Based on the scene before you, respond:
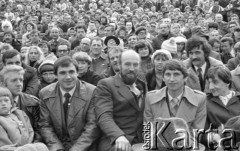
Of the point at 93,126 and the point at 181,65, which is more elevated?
the point at 181,65

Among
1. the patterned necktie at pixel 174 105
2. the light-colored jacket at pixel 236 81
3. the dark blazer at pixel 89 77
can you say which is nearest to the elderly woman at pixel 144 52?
the dark blazer at pixel 89 77

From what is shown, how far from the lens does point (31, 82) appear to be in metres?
5.36

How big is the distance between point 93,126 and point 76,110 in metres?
0.25

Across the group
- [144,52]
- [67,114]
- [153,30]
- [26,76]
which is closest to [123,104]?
[67,114]

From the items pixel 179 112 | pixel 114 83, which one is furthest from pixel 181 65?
pixel 114 83

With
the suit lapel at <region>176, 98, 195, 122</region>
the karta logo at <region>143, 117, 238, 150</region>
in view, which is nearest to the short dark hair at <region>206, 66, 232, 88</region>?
the suit lapel at <region>176, 98, 195, 122</region>

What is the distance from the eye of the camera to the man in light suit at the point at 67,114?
160 inches

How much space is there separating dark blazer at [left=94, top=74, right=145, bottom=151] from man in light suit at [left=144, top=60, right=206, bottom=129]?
0.60ft

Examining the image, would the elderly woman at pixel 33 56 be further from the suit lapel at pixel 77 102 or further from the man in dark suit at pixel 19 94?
the suit lapel at pixel 77 102

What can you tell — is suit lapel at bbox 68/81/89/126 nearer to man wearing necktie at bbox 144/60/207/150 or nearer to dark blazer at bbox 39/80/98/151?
dark blazer at bbox 39/80/98/151

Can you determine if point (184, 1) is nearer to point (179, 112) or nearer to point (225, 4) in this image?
point (225, 4)

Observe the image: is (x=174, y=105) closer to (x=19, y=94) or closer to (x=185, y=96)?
(x=185, y=96)

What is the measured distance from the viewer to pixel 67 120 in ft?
13.4

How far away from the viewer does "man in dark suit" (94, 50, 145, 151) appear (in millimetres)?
3980
